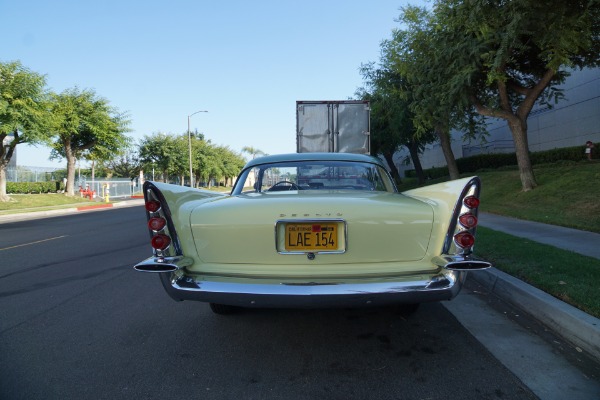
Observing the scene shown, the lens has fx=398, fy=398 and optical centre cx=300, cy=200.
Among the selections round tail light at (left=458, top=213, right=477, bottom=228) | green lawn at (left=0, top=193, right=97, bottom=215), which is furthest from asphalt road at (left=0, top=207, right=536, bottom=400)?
green lawn at (left=0, top=193, right=97, bottom=215)

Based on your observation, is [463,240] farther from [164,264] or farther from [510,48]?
[510,48]

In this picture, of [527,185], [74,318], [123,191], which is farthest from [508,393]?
[123,191]

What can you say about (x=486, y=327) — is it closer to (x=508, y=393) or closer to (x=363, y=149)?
(x=508, y=393)

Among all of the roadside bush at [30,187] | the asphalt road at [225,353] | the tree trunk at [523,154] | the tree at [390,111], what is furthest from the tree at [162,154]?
the asphalt road at [225,353]

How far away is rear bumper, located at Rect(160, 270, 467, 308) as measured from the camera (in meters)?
2.52

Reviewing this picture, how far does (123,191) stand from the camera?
4031 centimetres

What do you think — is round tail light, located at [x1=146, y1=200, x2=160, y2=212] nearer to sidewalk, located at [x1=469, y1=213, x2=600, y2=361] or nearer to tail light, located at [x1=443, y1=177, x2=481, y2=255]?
tail light, located at [x1=443, y1=177, x2=481, y2=255]

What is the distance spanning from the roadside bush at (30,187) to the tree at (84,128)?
484 cm

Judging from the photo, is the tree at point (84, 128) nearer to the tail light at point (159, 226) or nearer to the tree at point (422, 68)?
the tree at point (422, 68)

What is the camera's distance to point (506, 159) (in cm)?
2292

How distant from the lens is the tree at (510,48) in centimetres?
645

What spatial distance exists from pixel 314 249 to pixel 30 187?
1458 inches

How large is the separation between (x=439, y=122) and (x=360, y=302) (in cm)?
1373

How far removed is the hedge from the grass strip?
13186 mm
